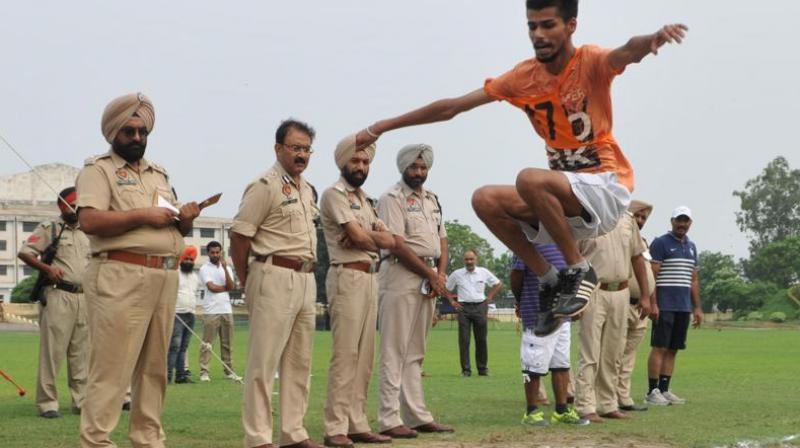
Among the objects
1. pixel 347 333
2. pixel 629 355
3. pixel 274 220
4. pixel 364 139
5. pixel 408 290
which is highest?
pixel 364 139

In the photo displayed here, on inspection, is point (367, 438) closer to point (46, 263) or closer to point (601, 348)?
point (601, 348)

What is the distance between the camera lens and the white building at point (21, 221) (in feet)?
357

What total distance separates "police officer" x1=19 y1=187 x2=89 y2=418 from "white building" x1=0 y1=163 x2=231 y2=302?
89.3 meters

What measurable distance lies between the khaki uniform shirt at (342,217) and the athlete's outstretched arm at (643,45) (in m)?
3.81

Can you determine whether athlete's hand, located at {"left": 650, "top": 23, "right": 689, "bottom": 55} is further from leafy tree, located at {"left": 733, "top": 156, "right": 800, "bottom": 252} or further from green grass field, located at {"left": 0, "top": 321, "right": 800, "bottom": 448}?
leafy tree, located at {"left": 733, "top": 156, "right": 800, "bottom": 252}

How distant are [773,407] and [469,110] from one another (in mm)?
7222

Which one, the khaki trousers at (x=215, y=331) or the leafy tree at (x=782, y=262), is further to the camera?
the leafy tree at (x=782, y=262)

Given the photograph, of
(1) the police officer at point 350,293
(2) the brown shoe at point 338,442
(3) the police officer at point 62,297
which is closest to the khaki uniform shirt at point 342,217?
(1) the police officer at point 350,293

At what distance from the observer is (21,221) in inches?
4363

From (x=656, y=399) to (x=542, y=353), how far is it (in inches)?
122

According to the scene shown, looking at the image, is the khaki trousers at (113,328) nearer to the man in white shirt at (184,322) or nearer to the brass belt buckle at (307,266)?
the brass belt buckle at (307,266)

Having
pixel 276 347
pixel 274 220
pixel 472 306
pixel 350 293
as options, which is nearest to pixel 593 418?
pixel 350 293

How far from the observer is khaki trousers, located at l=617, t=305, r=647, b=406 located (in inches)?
533

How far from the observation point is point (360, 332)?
10.4 m
